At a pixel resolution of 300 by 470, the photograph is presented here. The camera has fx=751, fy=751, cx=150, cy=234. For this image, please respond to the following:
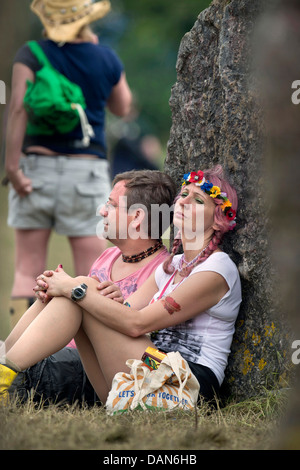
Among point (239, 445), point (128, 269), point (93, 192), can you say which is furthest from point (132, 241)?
point (93, 192)

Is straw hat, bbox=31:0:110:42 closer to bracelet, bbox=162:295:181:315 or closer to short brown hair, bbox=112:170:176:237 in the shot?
short brown hair, bbox=112:170:176:237

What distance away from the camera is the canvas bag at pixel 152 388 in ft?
9.52

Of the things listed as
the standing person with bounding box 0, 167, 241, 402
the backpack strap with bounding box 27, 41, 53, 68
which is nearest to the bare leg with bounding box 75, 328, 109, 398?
the standing person with bounding box 0, 167, 241, 402

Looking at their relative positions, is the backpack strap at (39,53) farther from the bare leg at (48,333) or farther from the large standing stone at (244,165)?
the bare leg at (48,333)

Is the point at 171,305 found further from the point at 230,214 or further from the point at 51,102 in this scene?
the point at 51,102

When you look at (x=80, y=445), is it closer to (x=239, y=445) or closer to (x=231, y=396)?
(x=239, y=445)

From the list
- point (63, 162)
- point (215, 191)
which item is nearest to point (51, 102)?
point (63, 162)

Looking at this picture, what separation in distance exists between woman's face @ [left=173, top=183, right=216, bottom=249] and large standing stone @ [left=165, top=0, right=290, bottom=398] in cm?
16

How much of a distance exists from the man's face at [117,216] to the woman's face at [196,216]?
38cm

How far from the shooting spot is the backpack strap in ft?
16.7

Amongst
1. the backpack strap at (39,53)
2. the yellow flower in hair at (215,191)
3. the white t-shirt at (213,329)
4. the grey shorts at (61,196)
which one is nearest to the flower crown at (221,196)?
the yellow flower in hair at (215,191)

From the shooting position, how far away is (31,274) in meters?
5.35

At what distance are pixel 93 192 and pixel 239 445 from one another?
330cm
